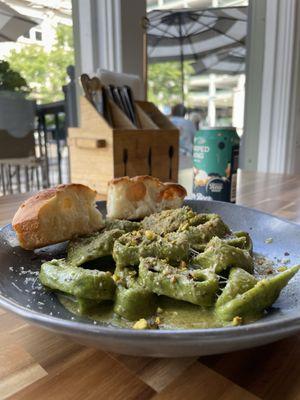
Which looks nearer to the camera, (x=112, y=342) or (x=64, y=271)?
(x=112, y=342)

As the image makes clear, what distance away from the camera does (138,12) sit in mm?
1724

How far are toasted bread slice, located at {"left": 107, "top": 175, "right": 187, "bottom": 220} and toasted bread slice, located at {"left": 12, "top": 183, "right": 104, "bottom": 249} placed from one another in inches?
2.3

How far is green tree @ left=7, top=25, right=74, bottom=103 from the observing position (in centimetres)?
157

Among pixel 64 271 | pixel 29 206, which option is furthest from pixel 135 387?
pixel 29 206

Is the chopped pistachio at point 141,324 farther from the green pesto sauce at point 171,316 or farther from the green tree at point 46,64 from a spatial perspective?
the green tree at point 46,64

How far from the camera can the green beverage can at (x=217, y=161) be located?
0.82 meters

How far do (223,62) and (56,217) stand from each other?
4961mm

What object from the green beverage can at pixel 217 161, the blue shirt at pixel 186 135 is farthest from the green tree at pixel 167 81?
the green beverage can at pixel 217 161

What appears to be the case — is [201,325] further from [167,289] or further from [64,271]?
[64,271]

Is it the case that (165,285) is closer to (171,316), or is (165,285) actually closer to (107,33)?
(171,316)

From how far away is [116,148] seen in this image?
3.58 feet

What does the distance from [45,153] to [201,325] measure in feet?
5.83

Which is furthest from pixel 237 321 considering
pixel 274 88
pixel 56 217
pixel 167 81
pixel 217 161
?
pixel 167 81

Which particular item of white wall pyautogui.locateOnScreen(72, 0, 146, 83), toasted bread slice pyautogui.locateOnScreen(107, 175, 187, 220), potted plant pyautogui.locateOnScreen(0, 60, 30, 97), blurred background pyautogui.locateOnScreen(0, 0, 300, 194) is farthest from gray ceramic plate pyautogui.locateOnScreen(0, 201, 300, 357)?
white wall pyautogui.locateOnScreen(72, 0, 146, 83)
